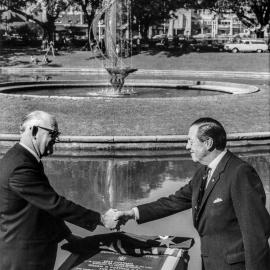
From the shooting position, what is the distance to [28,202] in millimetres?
4520

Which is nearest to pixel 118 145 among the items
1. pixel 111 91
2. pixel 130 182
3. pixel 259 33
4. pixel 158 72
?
pixel 130 182

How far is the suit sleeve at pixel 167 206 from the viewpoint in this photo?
205 inches

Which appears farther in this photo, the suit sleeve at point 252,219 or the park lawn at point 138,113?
the park lawn at point 138,113

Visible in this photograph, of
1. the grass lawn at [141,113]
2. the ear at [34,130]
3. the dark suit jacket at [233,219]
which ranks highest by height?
the ear at [34,130]

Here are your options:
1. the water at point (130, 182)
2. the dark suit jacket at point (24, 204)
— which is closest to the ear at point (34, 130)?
the dark suit jacket at point (24, 204)

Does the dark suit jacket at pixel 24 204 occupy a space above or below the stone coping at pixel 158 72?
above

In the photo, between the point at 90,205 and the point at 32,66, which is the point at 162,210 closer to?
the point at 90,205

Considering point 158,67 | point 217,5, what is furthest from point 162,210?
point 217,5

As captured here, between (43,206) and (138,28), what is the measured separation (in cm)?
6548

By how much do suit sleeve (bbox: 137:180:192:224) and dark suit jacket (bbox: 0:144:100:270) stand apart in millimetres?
824

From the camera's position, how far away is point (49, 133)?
180 inches

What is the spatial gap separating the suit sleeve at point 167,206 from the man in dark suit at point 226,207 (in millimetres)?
480

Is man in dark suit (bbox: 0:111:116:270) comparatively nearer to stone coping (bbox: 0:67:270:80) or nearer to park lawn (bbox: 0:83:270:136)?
park lawn (bbox: 0:83:270:136)

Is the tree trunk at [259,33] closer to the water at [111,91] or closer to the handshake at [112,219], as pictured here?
the water at [111,91]
